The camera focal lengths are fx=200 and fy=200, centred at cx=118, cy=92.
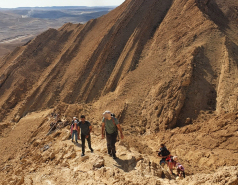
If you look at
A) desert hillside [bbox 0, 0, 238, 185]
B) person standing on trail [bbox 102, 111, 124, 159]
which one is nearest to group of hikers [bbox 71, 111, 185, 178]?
person standing on trail [bbox 102, 111, 124, 159]

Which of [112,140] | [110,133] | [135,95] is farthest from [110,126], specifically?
[135,95]

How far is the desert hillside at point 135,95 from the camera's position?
5.44 metres

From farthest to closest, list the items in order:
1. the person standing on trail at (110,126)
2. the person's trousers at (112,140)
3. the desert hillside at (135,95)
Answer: the desert hillside at (135,95) → the person's trousers at (112,140) → the person standing on trail at (110,126)

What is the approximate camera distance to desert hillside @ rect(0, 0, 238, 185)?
544cm

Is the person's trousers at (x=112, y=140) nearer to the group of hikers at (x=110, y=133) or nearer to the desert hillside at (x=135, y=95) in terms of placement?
the group of hikers at (x=110, y=133)

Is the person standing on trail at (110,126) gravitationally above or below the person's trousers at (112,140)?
above

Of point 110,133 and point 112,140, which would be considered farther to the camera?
point 112,140

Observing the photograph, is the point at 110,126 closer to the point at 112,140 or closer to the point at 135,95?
the point at 112,140

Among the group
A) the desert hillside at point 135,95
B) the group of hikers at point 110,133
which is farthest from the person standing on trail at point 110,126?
the desert hillside at point 135,95

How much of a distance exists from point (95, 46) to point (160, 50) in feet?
19.4

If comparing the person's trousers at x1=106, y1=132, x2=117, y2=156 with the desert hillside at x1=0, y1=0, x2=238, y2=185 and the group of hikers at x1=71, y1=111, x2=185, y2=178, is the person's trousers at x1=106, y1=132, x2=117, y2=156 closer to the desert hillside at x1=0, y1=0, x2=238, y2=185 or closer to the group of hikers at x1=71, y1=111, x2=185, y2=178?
the group of hikers at x1=71, y1=111, x2=185, y2=178

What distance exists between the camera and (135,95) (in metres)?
11.1

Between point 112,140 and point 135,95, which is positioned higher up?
point 112,140

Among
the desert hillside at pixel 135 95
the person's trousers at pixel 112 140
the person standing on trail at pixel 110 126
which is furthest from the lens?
the desert hillside at pixel 135 95
